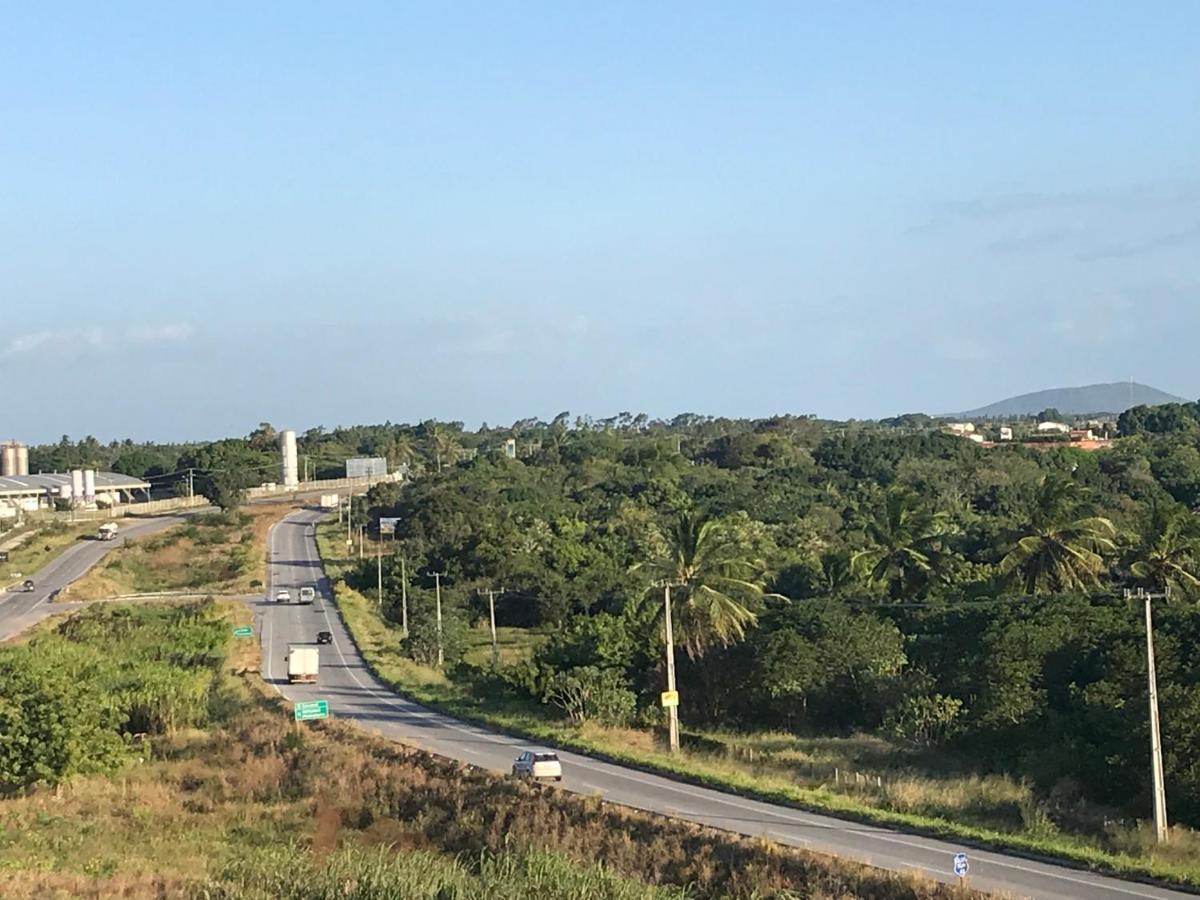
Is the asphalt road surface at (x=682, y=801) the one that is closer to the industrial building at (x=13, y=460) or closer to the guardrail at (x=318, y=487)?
the guardrail at (x=318, y=487)

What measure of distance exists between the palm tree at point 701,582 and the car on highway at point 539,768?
1052 cm

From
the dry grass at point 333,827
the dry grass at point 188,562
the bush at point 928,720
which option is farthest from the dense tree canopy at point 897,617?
the dry grass at point 188,562

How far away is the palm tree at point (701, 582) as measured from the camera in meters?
49.0

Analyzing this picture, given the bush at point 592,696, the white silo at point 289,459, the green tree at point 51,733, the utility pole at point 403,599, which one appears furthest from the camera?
the white silo at point 289,459

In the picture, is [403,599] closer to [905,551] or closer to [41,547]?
[905,551]

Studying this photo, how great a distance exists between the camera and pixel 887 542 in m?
62.6

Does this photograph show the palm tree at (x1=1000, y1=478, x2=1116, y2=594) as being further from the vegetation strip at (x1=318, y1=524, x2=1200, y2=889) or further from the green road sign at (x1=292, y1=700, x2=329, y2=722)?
the green road sign at (x1=292, y1=700, x2=329, y2=722)

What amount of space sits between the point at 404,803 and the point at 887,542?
31.6m

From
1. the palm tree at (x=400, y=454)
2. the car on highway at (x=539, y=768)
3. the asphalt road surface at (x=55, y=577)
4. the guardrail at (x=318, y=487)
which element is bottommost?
the car on highway at (x=539, y=768)

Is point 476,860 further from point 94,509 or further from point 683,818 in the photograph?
point 94,509

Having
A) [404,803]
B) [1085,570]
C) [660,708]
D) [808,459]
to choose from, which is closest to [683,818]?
[404,803]

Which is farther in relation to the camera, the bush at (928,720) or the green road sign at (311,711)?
the green road sign at (311,711)

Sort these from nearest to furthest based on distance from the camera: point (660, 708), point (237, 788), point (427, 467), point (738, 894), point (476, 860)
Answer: point (738, 894)
point (476, 860)
point (237, 788)
point (660, 708)
point (427, 467)

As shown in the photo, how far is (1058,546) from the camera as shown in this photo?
55875 millimetres
